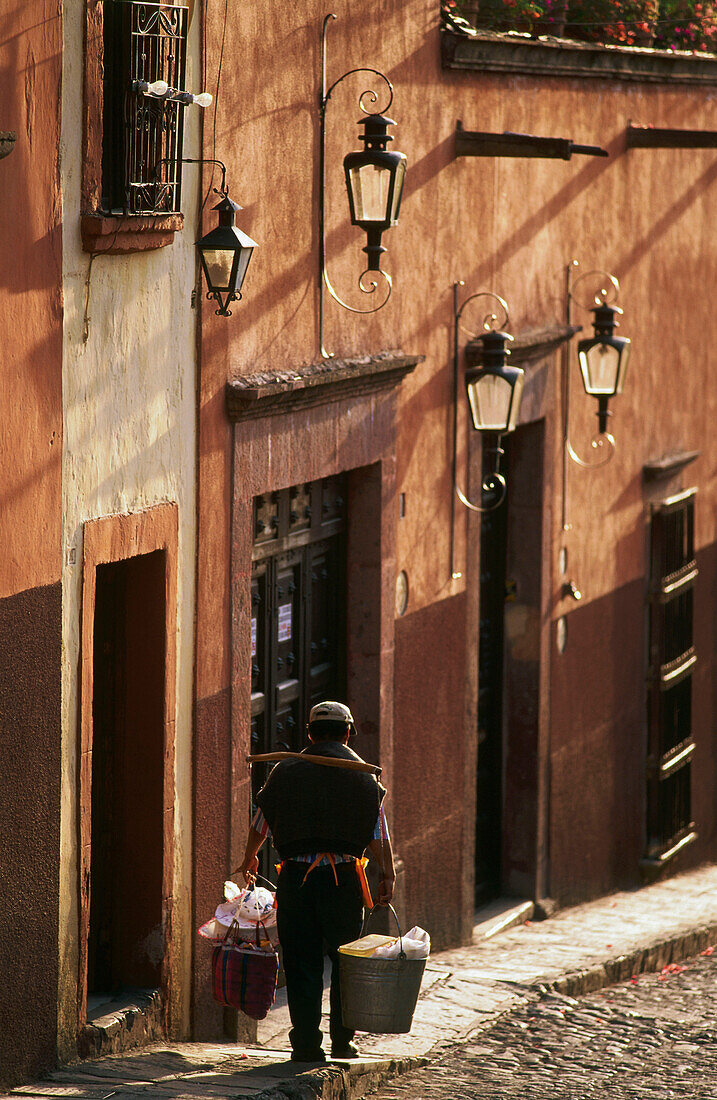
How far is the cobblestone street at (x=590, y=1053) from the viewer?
7051 millimetres

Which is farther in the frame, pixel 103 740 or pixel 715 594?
pixel 715 594

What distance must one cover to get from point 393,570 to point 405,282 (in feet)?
4.75

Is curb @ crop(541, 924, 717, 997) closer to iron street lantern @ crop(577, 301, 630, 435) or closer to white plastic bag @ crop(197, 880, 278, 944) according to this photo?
white plastic bag @ crop(197, 880, 278, 944)

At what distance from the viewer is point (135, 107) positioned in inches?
252

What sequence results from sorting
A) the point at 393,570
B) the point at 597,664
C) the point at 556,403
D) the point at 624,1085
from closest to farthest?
the point at 624,1085, the point at 393,570, the point at 556,403, the point at 597,664

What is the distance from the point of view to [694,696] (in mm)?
13742

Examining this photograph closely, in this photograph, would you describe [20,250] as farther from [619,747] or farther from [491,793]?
[619,747]

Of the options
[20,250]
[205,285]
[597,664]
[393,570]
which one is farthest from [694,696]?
[20,250]

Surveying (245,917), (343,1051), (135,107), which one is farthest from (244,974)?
(135,107)

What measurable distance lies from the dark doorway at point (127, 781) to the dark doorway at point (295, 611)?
3.16 feet

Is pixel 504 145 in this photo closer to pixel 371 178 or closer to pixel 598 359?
pixel 598 359

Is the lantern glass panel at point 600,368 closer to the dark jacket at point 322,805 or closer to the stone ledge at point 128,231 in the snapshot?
the stone ledge at point 128,231

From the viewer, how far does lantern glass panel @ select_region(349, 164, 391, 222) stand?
25.8ft

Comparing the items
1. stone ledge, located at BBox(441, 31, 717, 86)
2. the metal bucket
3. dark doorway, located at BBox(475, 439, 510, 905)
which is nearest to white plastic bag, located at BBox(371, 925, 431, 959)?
the metal bucket
